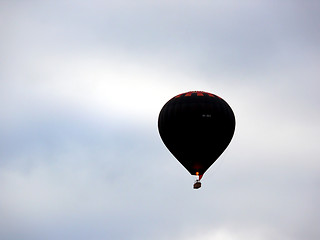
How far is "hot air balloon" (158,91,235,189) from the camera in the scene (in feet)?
196

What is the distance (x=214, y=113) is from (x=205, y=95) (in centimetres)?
207

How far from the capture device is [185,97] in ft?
199

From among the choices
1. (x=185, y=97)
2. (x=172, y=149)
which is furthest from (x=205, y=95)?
(x=172, y=149)

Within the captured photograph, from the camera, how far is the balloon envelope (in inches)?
2354

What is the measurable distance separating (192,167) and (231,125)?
5282 mm

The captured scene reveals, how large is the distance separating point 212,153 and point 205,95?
Result: 534 cm

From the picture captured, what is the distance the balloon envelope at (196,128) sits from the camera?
59.8 m

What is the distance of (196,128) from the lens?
A: 196 ft

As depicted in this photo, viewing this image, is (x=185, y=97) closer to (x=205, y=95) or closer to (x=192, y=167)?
(x=205, y=95)

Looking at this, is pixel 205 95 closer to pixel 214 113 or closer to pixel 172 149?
pixel 214 113

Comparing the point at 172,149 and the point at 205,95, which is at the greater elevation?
the point at 205,95

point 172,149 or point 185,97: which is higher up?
point 185,97

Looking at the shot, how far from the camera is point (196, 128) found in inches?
2355

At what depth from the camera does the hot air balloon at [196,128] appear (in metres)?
59.8
